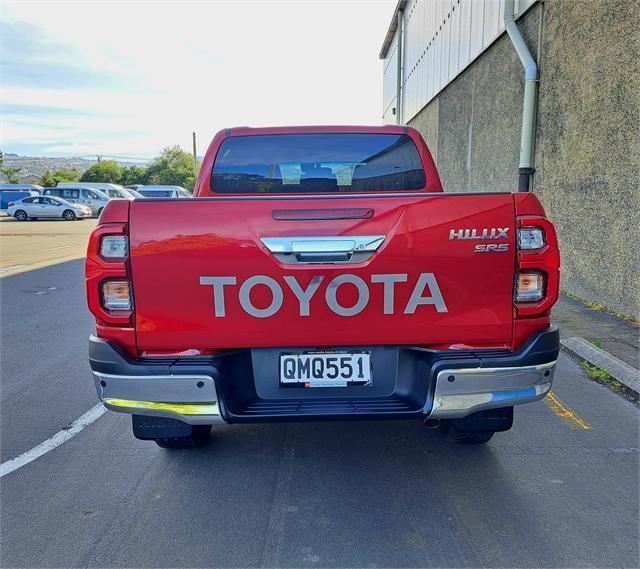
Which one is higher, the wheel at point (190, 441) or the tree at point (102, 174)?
the tree at point (102, 174)

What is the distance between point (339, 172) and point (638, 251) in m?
3.94

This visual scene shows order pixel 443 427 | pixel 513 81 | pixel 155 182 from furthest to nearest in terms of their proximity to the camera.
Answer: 1. pixel 155 182
2. pixel 513 81
3. pixel 443 427

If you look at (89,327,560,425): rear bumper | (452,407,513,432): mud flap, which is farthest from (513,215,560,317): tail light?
(452,407,513,432): mud flap

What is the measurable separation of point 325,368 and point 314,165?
1.91 meters

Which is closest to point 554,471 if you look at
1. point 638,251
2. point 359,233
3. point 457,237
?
point 457,237

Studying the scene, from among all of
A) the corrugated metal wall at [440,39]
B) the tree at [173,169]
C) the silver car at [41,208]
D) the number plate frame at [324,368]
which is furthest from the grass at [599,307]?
the tree at [173,169]

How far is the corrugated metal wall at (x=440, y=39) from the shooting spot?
36.7ft

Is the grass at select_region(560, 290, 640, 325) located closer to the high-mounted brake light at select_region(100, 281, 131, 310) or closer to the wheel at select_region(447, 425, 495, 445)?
the wheel at select_region(447, 425, 495, 445)

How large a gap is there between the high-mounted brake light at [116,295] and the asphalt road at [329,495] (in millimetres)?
1094

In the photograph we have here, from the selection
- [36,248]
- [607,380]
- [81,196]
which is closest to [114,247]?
[607,380]

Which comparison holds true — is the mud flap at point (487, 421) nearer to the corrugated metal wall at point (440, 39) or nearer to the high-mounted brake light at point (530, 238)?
the high-mounted brake light at point (530, 238)

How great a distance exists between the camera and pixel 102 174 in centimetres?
6831

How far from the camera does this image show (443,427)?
344 centimetres

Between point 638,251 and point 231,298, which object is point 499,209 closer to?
point 231,298
